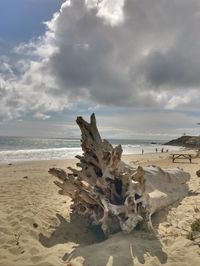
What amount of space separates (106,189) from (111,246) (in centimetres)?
162

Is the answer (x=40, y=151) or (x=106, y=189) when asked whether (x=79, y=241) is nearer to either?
(x=106, y=189)

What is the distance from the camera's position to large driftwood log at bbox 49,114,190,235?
7086 millimetres

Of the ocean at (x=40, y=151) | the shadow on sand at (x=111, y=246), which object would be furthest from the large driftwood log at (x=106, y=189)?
the ocean at (x=40, y=151)

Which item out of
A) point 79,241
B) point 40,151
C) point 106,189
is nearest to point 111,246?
point 79,241

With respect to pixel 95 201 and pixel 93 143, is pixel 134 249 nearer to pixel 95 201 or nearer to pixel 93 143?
pixel 95 201

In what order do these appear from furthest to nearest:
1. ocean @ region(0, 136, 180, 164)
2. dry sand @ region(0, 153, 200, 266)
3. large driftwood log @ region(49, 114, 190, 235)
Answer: ocean @ region(0, 136, 180, 164)
large driftwood log @ region(49, 114, 190, 235)
dry sand @ region(0, 153, 200, 266)

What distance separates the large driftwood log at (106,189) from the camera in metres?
7.09

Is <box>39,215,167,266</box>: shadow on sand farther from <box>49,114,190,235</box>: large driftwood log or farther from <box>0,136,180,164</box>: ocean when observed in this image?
<box>0,136,180,164</box>: ocean

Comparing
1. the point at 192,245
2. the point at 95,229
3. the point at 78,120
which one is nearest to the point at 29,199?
the point at 95,229

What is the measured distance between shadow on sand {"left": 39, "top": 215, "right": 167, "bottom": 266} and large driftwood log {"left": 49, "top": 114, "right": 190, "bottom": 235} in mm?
335

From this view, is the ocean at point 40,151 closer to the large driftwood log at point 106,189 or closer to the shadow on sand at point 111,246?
the large driftwood log at point 106,189

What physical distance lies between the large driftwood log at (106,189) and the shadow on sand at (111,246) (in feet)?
1.10

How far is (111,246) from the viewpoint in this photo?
6.26 meters

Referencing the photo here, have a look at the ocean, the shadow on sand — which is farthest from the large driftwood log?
the ocean
